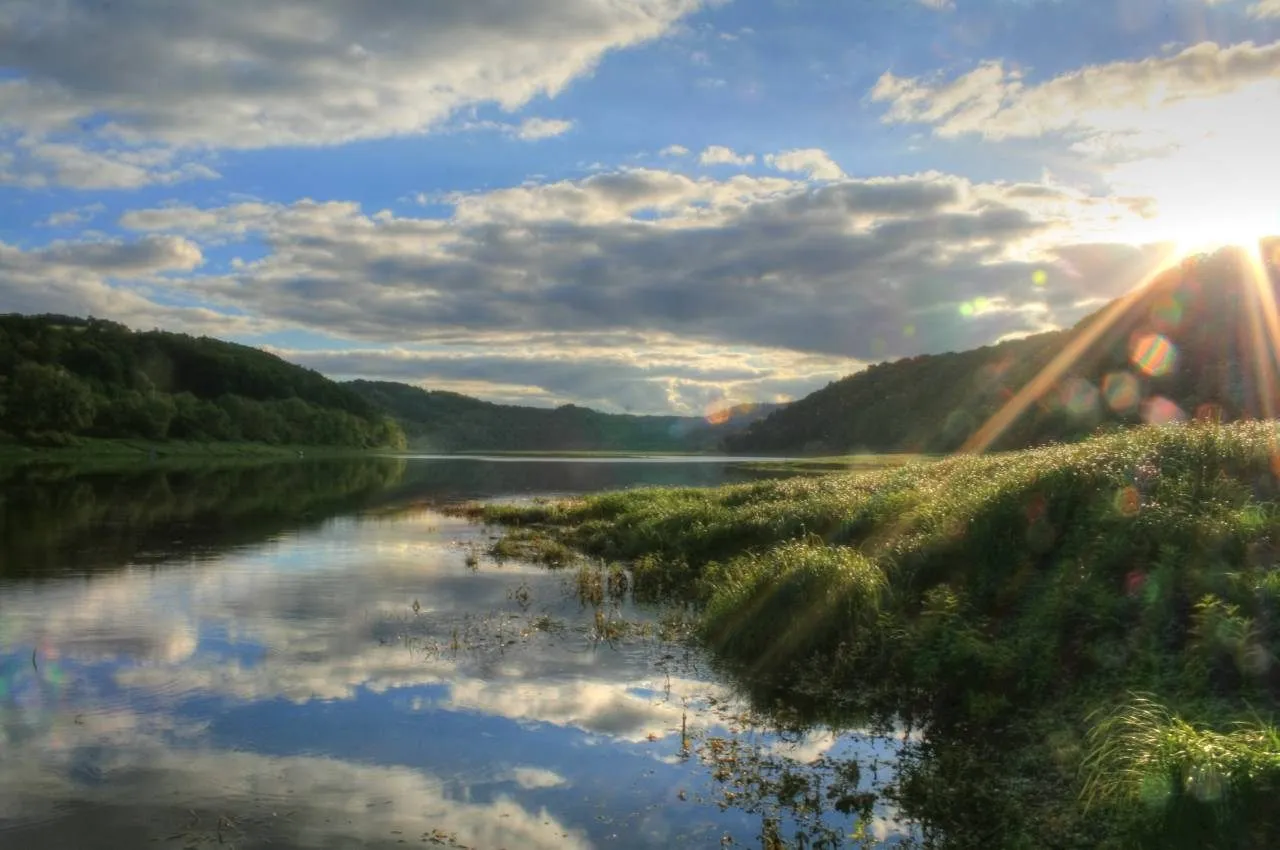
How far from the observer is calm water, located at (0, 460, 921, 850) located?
10945mm

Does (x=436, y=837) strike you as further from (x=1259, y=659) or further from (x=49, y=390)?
(x=49, y=390)

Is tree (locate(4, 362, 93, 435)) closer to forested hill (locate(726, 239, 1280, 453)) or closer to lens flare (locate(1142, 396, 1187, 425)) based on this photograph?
forested hill (locate(726, 239, 1280, 453))

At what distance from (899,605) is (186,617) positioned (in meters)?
17.9

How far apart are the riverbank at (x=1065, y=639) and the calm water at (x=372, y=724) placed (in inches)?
64.8

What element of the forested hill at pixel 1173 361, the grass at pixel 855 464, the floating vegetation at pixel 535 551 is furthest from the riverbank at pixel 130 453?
the forested hill at pixel 1173 361

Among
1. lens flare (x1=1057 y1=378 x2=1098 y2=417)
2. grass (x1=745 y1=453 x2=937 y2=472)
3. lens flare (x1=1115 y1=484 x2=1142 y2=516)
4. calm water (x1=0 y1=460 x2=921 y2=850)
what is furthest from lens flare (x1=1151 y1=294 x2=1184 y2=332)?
calm water (x1=0 y1=460 x2=921 y2=850)

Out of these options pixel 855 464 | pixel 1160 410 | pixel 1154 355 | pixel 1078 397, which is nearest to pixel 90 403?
pixel 855 464

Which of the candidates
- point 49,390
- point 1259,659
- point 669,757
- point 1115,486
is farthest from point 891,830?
point 49,390

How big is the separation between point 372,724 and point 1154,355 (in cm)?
12136

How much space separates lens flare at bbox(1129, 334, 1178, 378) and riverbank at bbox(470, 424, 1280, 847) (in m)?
98.6

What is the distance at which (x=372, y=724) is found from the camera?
48.0 feet

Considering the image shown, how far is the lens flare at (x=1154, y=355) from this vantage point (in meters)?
107

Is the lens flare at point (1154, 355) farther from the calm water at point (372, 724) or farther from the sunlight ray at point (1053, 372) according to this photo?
the calm water at point (372, 724)

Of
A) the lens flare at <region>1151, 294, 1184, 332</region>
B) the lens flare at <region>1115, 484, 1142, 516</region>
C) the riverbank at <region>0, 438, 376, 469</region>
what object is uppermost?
the lens flare at <region>1151, 294, 1184, 332</region>
